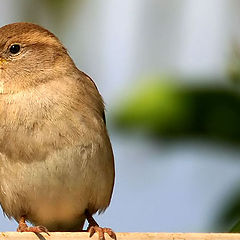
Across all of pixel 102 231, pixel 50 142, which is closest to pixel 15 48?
pixel 50 142

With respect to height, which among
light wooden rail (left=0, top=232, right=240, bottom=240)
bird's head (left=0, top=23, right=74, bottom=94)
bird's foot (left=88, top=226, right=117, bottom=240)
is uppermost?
bird's head (left=0, top=23, right=74, bottom=94)

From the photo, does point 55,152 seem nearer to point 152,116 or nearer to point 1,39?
point 1,39

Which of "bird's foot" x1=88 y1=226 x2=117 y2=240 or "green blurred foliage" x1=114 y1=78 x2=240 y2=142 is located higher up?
"green blurred foliage" x1=114 y1=78 x2=240 y2=142

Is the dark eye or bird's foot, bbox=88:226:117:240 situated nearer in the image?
bird's foot, bbox=88:226:117:240

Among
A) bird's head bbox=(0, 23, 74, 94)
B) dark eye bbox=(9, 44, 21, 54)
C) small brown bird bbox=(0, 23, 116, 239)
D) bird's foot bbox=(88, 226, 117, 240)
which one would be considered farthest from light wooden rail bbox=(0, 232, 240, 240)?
dark eye bbox=(9, 44, 21, 54)

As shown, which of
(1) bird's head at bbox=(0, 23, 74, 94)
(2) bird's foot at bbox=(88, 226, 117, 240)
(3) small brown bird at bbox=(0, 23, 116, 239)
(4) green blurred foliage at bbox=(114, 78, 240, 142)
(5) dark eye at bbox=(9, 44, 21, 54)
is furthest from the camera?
(5) dark eye at bbox=(9, 44, 21, 54)

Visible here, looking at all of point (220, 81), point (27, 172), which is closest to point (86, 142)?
point (27, 172)

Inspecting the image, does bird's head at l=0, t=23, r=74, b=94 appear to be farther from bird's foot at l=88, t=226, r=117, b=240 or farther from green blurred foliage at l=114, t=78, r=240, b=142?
green blurred foliage at l=114, t=78, r=240, b=142

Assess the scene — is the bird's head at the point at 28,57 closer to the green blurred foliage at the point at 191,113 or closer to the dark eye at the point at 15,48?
the dark eye at the point at 15,48
